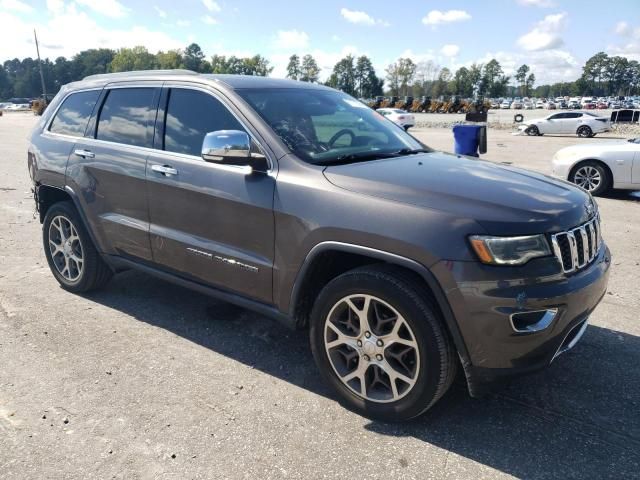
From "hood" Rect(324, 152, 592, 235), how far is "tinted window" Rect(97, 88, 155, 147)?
1.70 meters

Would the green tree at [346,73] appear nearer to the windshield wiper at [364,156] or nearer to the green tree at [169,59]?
the green tree at [169,59]

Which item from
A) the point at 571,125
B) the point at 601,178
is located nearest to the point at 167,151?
the point at 601,178

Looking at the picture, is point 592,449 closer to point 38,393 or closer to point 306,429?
point 306,429

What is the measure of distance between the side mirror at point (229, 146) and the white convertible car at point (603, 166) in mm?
8358

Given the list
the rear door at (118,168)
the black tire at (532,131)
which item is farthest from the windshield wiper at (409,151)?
the black tire at (532,131)

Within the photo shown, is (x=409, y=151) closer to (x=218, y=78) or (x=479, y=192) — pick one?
(x=479, y=192)

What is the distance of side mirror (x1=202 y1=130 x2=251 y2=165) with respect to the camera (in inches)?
123

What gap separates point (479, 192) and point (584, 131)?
2864 centimetres

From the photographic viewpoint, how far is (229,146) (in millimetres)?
3133

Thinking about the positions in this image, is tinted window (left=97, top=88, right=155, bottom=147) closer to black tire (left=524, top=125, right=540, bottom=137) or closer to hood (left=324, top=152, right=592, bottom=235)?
hood (left=324, top=152, right=592, bottom=235)

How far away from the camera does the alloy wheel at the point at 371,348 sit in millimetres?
2826

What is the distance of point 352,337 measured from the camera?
2.99 metres

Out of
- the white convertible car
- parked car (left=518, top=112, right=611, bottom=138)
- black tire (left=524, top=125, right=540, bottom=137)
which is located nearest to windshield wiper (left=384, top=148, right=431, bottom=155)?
the white convertible car

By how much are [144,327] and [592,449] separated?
317 centimetres
